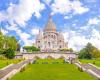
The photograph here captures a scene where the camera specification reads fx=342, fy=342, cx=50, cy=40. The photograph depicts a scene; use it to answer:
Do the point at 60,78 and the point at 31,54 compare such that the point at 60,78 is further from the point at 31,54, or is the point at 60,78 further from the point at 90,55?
the point at 31,54

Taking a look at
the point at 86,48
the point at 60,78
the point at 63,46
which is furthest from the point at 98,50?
the point at 60,78

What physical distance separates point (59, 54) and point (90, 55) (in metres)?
14.6

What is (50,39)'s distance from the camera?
173 m

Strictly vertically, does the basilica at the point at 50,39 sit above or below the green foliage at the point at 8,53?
above

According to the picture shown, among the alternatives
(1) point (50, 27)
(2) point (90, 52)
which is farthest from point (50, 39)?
(2) point (90, 52)

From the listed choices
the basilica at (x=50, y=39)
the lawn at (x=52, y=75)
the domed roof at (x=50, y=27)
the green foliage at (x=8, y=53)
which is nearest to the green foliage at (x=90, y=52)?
the green foliage at (x=8, y=53)

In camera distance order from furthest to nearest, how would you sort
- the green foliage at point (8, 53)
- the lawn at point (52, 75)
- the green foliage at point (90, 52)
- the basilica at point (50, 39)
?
1. the basilica at point (50, 39)
2. the green foliage at point (90, 52)
3. the green foliage at point (8, 53)
4. the lawn at point (52, 75)

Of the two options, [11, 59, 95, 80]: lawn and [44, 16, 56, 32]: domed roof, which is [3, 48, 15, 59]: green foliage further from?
[44, 16, 56, 32]: domed roof

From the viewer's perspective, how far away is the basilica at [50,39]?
172000 millimetres

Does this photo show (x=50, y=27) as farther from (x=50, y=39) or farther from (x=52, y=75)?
(x=52, y=75)

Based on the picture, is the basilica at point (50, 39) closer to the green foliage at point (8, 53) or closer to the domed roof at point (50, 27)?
the domed roof at point (50, 27)

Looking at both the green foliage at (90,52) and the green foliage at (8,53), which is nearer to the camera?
the green foliage at (8,53)

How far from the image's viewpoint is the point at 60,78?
36.1 metres

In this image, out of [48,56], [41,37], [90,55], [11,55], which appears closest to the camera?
[11,55]
